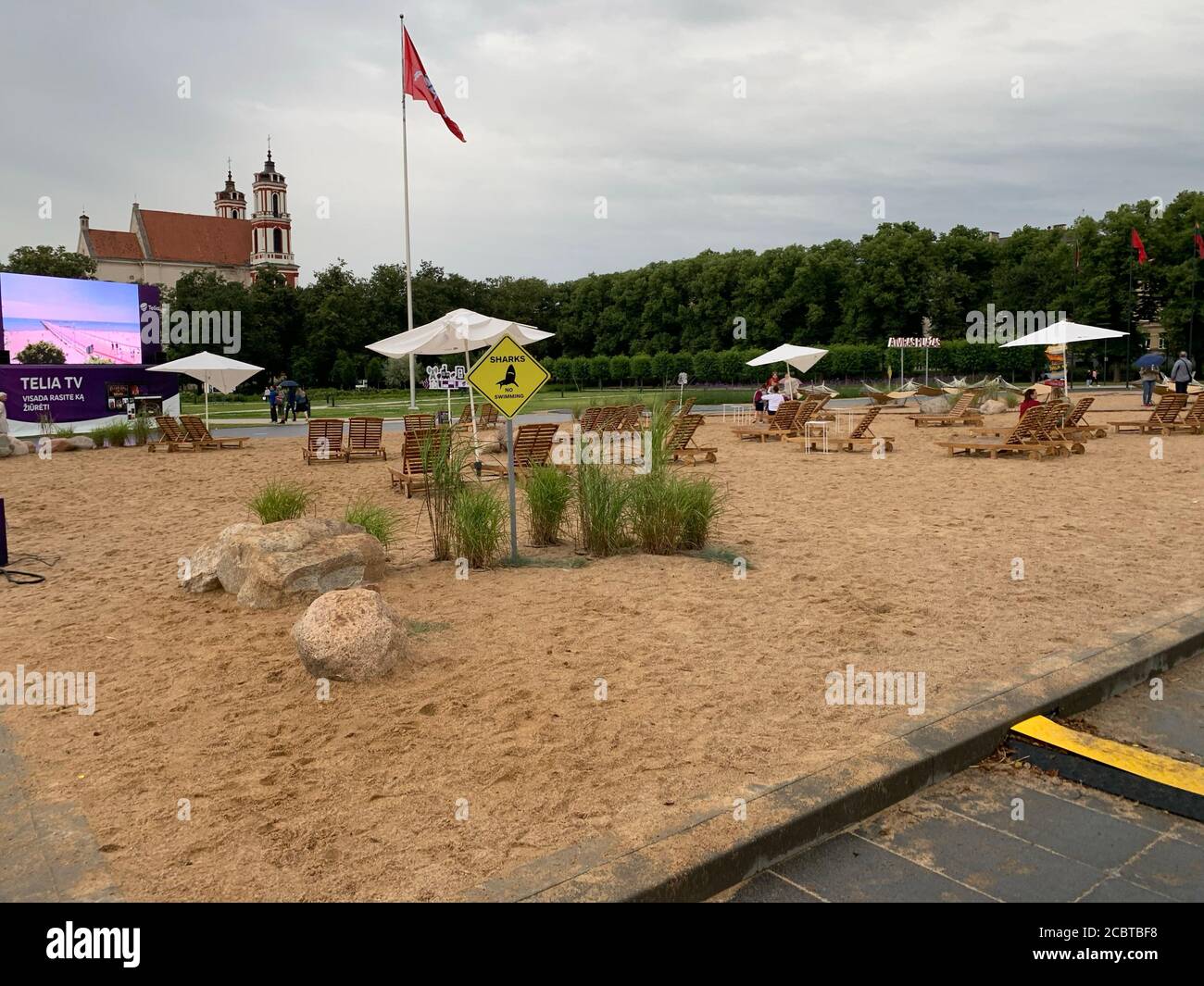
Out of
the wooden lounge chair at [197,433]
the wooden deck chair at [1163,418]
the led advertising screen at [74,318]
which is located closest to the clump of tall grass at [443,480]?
the wooden lounge chair at [197,433]

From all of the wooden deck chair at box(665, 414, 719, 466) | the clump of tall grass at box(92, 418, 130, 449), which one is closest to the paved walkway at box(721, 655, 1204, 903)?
the wooden deck chair at box(665, 414, 719, 466)

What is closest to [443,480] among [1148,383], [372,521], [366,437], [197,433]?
[372,521]

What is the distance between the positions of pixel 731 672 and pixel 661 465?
11.8ft

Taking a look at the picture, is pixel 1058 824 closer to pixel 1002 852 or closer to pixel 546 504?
pixel 1002 852

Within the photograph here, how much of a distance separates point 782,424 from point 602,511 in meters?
12.7

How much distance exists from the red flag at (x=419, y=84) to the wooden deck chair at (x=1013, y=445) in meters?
14.6

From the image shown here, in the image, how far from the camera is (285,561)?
6523 millimetres

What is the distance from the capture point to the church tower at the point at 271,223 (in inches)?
4168

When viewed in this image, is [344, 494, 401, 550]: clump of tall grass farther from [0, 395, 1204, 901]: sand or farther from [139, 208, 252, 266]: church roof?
[139, 208, 252, 266]: church roof

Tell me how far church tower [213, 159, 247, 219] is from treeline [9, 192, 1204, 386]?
6168 cm

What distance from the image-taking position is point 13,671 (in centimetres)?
541

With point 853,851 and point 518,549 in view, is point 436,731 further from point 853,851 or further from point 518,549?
point 518,549

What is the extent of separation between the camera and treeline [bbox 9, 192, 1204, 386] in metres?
59.8
